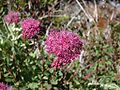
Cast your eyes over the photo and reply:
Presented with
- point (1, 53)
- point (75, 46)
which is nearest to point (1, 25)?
point (1, 53)

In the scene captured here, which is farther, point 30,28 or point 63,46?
point 30,28

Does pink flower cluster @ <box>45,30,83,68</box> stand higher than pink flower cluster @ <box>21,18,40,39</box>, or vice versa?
pink flower cluster @ <box>21,18,40,39</box>

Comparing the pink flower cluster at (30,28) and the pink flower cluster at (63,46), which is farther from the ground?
the pink flower cluster at (30,28)

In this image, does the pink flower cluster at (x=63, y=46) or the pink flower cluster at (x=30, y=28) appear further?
the pink flower cluster at (x=30, y=28)

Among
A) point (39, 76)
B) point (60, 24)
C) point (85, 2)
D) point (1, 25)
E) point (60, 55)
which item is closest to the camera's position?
point (60, 55)

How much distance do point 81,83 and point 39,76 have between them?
312 mm

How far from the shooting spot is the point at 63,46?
215cm

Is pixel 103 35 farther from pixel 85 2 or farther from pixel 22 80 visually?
pixel 22 80

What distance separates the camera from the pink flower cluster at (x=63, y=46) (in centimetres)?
214

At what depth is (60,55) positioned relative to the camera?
7.05 feet

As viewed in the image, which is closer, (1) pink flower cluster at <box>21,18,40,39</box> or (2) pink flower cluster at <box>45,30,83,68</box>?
(2) pink flower cluster at <box>45,30,83,68</box>

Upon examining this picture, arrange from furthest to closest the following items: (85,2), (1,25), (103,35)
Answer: (85,2), (103,35), (1,25)

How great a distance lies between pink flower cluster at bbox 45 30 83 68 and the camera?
2145 millimetres

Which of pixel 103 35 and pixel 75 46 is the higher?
pixel 75 46
